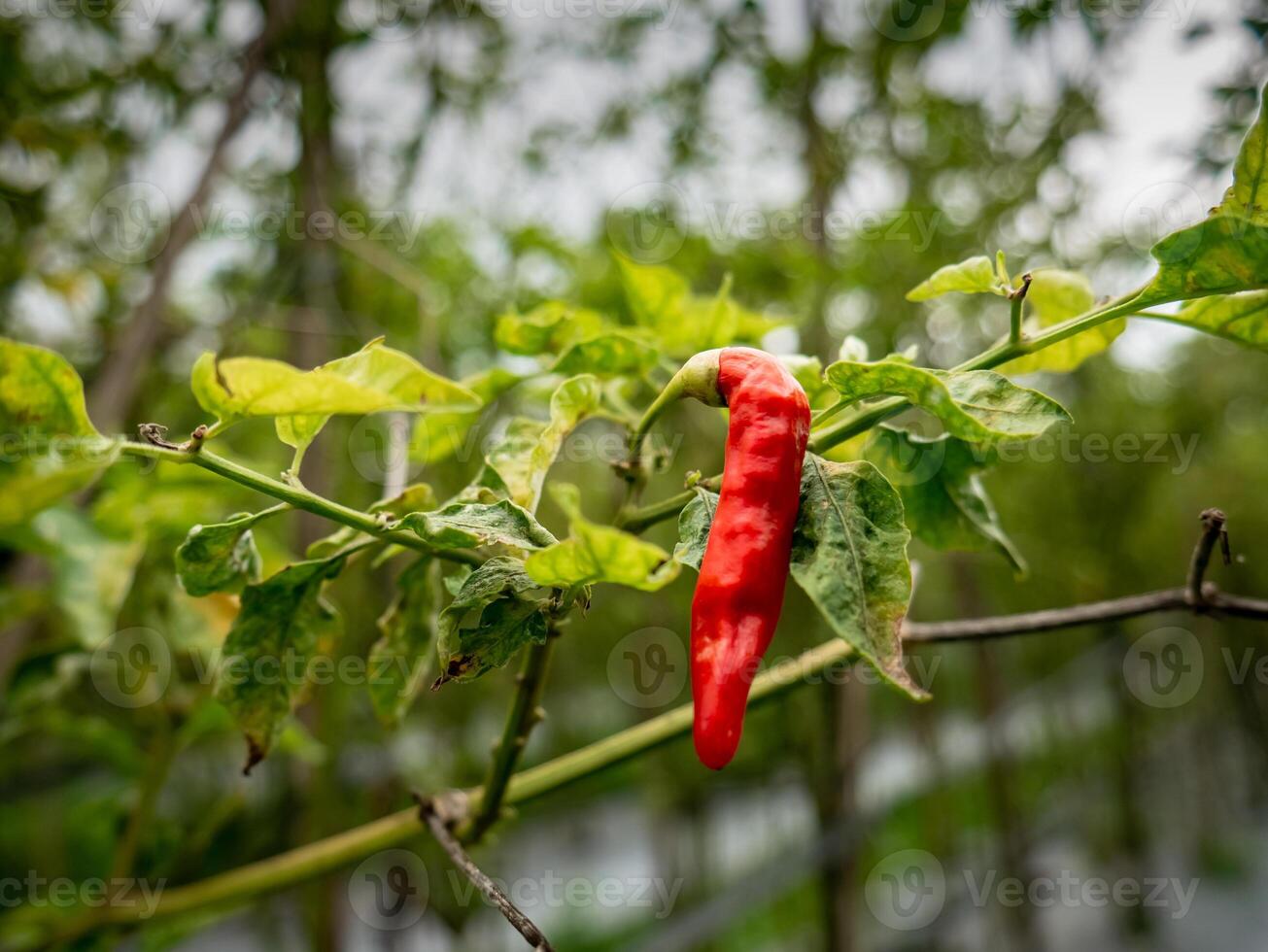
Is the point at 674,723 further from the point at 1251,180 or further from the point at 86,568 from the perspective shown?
the point at 86,568

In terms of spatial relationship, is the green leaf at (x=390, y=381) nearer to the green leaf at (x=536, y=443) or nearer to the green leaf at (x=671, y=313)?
the green leaf at (x=536, y=443)

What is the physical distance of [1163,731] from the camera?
4.31 metres

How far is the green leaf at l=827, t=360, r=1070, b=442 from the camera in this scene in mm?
295

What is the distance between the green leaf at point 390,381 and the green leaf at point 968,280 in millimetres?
222

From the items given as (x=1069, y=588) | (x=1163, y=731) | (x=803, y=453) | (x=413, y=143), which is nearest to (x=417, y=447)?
(x=803, y=453)

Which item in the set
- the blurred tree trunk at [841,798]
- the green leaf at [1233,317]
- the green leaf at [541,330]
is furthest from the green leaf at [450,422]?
the blurred tree trunk at [841,798]

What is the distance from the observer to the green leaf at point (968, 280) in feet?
1.22

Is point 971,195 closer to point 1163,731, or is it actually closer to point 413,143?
point 413,143

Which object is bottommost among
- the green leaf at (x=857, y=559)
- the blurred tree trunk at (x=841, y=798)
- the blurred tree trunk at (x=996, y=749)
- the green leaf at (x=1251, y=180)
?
the blurred tree trunk at (x=996, y=749)

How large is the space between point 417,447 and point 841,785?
0.87m

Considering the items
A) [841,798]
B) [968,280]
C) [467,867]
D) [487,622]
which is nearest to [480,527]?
[487,622]

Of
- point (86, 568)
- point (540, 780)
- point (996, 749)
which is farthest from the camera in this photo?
point (996, 749)

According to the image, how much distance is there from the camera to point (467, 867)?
0.33 m

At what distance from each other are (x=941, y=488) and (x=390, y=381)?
0.95ft
